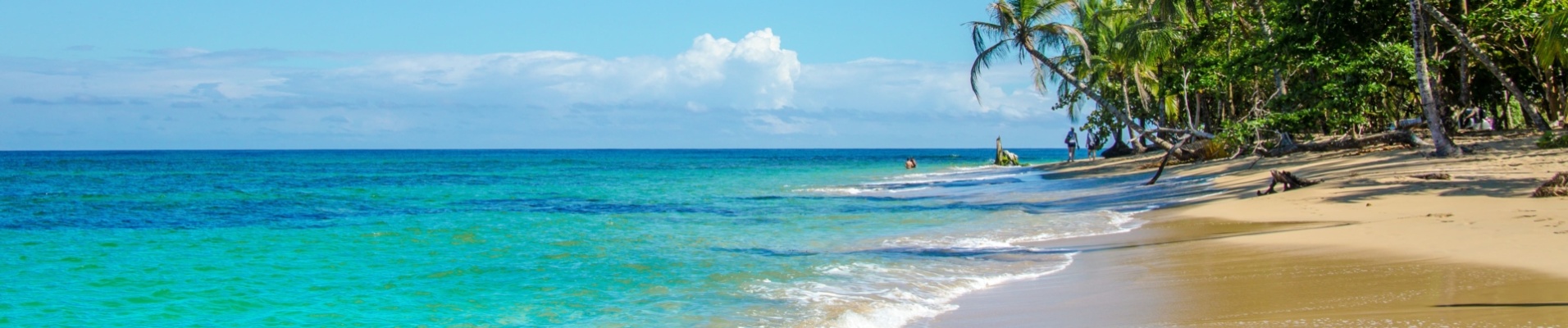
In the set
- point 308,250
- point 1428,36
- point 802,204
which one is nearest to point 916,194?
point 802,204

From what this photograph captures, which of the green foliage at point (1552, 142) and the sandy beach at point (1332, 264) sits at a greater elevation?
the green foliage at point (1552, 142)

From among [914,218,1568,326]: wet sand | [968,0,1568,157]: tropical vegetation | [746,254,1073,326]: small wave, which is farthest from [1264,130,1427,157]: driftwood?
[746,254,1073,326]: small wave

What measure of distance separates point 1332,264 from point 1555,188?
452 cm

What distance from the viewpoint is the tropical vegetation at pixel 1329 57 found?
57.4 ft

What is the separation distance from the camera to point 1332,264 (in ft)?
24.3

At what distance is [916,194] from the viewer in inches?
935

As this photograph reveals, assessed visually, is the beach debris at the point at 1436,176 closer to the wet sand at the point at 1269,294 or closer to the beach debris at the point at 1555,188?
the beach debris at the point at 1555,188

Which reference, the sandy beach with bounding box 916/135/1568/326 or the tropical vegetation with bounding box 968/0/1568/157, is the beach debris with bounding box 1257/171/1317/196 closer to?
the sandy beach with bounding box 916/135/1568/326

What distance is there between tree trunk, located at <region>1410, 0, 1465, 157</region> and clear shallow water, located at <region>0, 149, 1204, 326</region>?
3.43 meters

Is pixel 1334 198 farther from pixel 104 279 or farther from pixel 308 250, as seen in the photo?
pixel 104 279

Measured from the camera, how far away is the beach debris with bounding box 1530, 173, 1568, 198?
33.3 ft

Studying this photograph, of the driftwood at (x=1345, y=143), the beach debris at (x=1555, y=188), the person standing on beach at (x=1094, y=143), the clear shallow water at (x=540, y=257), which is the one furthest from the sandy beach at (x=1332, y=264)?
the person standing on beach at (x=1094, y=143)

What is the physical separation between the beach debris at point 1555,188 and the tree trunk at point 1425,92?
5.67m

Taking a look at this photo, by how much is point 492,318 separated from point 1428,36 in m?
17.9
